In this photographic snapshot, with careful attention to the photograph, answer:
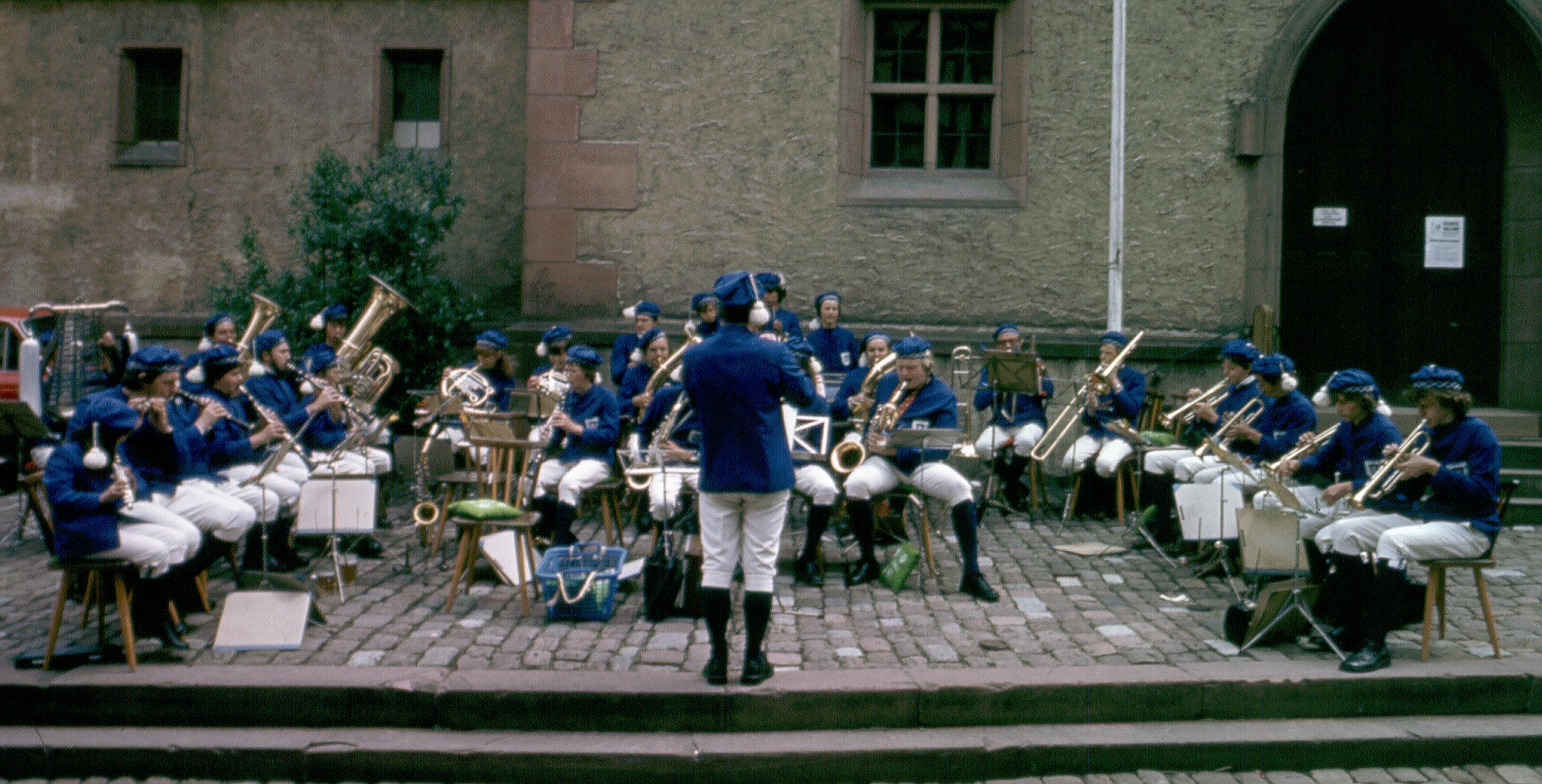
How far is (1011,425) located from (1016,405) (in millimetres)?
191

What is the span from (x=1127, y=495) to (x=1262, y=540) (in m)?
3.42

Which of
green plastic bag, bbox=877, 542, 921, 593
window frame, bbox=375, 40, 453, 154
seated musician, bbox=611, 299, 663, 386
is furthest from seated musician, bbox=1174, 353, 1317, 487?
window frame, bbox=375, 40, 453, 154

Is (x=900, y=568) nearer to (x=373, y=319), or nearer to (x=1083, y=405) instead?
(x=1083, y=405)

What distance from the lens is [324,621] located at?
6777 millimetres

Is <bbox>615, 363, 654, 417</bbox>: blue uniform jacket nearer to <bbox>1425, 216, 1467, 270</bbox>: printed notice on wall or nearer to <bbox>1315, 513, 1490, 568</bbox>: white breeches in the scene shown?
<bbox>1315, 513, 1490, 568</bbox>: white breeches

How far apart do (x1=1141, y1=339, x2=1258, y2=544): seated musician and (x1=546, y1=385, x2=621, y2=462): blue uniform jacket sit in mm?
4149

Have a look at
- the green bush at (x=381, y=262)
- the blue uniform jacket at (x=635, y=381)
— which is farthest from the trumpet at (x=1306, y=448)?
the green bush at (x=381, y=262)

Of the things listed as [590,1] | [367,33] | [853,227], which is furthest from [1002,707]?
[367,33]

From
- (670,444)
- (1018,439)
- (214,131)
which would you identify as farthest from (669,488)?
(214,131)

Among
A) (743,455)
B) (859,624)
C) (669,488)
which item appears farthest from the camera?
(669,488)

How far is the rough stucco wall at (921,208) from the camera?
38.1 feet

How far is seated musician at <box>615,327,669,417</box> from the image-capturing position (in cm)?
965

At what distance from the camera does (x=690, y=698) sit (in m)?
5.52

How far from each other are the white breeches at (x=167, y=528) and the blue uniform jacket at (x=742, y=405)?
2.78 meters
